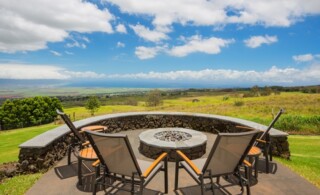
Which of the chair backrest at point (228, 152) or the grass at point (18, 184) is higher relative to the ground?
the chair backrest at point (228, 152)

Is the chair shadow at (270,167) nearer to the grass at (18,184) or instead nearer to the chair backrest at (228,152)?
the chair backrest at (228,152)

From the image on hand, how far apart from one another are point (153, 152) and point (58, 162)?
2318 mm

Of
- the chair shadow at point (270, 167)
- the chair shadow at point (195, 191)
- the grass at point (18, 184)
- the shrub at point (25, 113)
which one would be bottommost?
the shrub at point (25, 113)

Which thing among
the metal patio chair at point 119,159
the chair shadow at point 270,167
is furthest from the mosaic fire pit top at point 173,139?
the metal patio chair at point 119,159

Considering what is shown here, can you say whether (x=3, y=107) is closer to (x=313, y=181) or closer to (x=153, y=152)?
(x=153, y=152)

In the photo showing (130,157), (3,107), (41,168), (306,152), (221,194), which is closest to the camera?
(130,157)

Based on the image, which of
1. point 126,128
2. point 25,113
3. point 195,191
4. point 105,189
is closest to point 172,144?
point 195,191

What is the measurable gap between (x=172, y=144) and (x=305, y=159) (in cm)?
443

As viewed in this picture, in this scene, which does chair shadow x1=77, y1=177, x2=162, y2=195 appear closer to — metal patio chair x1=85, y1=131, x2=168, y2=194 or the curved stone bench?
Answer: metal patio chair x1=85, y1=131, x2=168, y2=194

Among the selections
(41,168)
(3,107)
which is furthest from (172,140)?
(3,107)

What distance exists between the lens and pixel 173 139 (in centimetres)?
659

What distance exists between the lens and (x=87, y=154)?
4168 millimetres

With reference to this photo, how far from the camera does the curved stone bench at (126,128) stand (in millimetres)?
4957

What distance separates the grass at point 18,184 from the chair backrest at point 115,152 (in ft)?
5.62
